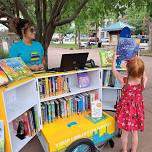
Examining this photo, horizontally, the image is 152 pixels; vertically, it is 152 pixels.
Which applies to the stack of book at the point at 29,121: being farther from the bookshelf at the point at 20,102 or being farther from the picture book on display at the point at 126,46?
the picture book on display at the point at 126,46

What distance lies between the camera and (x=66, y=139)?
2986 millimetres

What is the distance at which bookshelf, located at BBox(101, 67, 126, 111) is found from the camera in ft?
12.4

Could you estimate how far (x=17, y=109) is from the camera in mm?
2928

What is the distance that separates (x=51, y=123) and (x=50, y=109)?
205 mm

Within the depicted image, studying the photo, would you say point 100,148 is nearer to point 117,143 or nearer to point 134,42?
point 117,143

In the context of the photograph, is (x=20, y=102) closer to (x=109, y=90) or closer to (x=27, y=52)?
(x=27, y=52)

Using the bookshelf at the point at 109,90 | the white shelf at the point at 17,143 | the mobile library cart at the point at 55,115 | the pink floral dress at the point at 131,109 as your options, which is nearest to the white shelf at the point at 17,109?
the mobile library cart at the point at 55,115

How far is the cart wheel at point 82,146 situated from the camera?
2.91 meters

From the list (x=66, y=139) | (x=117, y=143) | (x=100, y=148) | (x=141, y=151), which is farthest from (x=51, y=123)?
(x=141, y=151)

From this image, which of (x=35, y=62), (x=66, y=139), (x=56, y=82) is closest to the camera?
(x=66, y=139)

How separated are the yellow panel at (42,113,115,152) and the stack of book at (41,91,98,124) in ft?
0.26

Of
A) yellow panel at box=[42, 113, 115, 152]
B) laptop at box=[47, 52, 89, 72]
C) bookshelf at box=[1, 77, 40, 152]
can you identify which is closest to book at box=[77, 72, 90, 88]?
laptop at box=[47, 52, 89, 72]

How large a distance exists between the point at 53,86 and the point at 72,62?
43cm

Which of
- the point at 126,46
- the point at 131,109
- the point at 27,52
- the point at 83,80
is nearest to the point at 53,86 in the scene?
the point at 83,80
